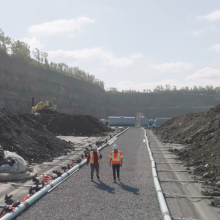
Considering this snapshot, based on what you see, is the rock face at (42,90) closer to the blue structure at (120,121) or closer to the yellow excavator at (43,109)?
the yellow excavator at (43,109)

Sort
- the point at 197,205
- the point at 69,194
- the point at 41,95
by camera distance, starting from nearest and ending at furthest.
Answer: the point at 197,205 < the point at 69,194 < the point at 41,95

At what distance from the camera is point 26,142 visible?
19516 mm

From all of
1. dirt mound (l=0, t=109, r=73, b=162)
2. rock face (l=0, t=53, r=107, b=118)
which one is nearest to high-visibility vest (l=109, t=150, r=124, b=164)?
dirt mound (l=0, t=109, r=73, b=162)

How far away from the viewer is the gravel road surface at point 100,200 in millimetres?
8281

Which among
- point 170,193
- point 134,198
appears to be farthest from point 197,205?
point 134,198

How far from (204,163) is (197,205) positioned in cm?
666

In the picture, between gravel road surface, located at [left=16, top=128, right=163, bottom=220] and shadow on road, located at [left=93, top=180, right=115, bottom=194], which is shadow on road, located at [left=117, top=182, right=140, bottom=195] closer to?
gravel road surface, located at [left=16, top=128, right=163, bottom=220]

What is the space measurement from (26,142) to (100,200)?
11.1m

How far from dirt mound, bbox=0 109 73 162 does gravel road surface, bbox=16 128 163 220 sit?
525 cm

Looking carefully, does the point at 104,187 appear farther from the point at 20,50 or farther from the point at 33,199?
the point at 20,50

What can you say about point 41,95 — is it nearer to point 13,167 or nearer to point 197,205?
point 13,167

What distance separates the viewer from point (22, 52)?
289ft

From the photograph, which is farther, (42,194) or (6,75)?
(6,75)

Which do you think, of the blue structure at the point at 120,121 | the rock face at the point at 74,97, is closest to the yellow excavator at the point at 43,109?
the rock face at the point at 74,97
